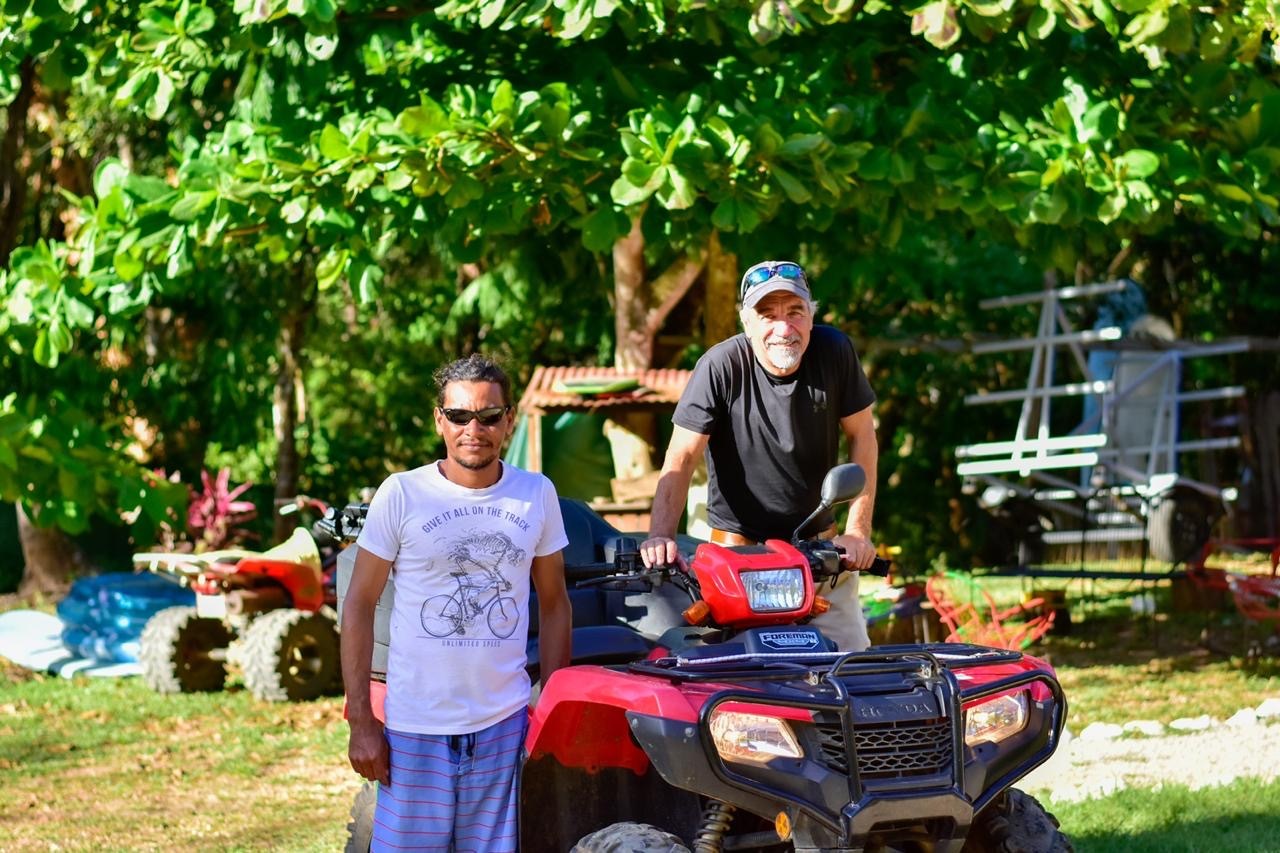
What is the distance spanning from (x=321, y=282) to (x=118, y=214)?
1.15 m

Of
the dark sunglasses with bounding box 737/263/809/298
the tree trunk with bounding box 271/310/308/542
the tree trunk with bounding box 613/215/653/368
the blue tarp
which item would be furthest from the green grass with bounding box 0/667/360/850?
the tree trunk with bounding box 271/310/308/542

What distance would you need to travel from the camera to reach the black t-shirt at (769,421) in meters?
4.62

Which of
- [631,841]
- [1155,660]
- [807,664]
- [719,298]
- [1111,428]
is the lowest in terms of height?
[1155,660]

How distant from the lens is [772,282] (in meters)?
4.48

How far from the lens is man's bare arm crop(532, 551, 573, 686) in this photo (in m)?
4.09

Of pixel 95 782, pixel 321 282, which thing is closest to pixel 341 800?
pixel 95 782

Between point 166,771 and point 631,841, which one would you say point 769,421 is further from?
point 166,771

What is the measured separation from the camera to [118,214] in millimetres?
8836

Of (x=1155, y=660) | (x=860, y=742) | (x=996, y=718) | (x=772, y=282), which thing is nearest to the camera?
(x=860, y=742)

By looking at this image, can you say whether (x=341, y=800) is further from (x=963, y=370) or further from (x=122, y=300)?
(x=963, y=370)

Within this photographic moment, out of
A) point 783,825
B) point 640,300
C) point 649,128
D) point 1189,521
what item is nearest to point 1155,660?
point 1189,521

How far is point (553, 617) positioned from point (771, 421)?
2.94 ft

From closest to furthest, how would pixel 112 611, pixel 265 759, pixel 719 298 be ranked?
pixel 265 759 < pixel 719 298 < pixel 112 611

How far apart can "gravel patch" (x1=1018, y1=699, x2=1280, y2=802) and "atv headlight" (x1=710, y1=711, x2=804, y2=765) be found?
3.13 metres
